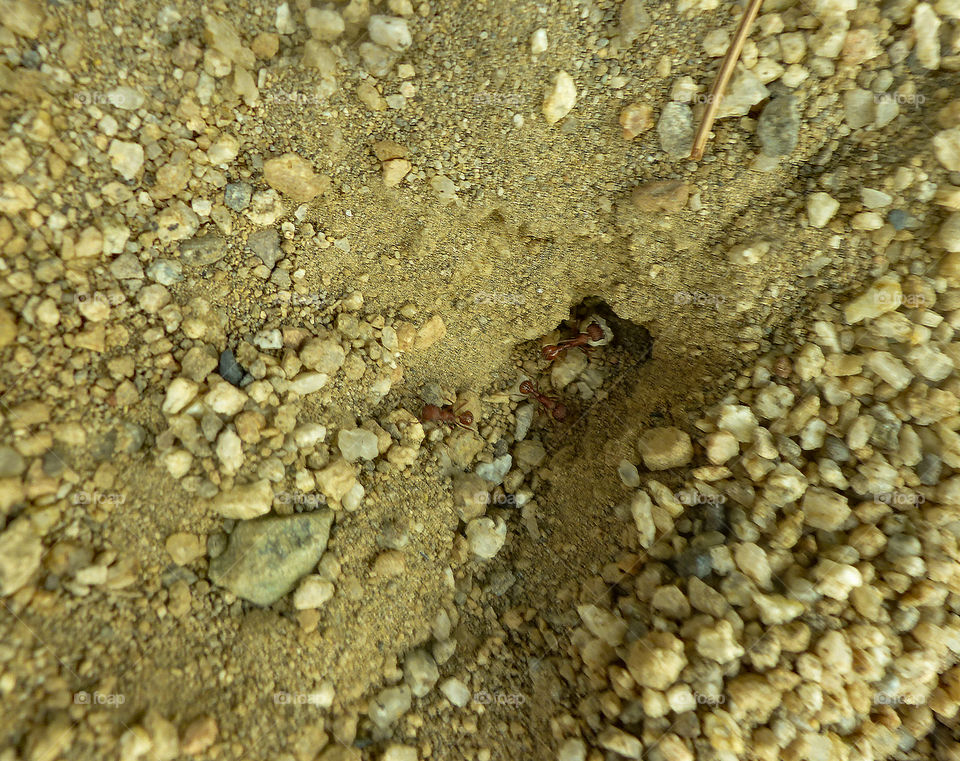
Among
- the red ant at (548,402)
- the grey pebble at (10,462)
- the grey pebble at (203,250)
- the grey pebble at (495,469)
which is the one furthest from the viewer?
the red ant at (548,402)

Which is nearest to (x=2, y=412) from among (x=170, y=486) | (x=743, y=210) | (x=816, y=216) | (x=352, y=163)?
(x=170, y=486)

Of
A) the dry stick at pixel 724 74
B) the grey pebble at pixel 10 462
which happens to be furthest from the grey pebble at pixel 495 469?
the grey pebble at pixel 10 462

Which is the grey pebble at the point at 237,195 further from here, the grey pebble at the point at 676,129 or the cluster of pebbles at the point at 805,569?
the cluster of pebbles at the point at 805,569

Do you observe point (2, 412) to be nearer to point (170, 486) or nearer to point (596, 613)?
point (170, 486)

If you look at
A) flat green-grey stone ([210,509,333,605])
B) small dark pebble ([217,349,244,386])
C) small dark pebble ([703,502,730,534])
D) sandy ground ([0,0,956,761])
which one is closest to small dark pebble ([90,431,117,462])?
sandy ground ([0,0,956,761])

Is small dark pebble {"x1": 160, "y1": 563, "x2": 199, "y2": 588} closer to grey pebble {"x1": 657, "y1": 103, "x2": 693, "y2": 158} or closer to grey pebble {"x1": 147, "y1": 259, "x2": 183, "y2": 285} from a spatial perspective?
grey pebble {"x1": 147, "y1": 259, "x2": 183, "y2": 285}
